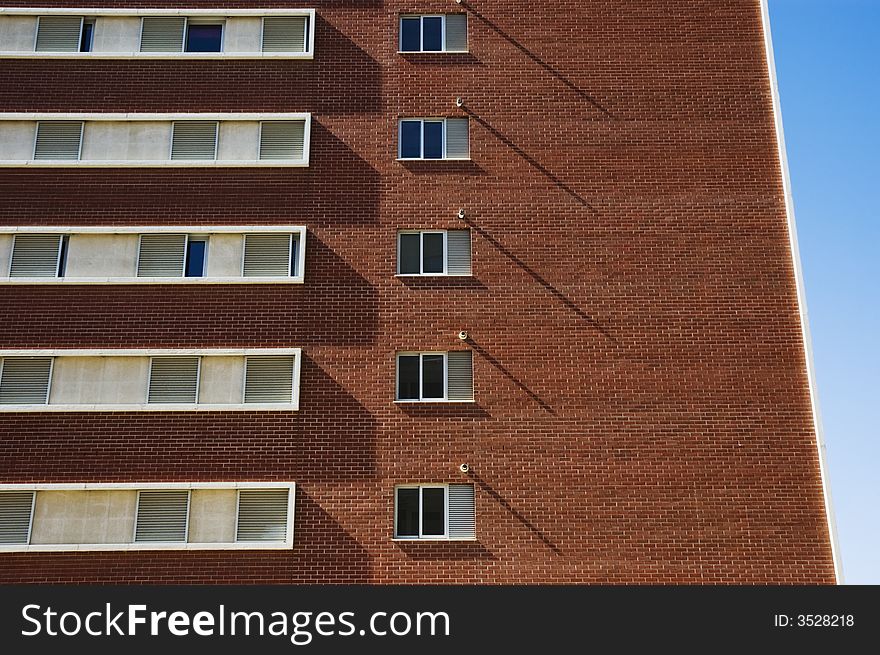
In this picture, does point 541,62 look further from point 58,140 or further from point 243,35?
point 58,140

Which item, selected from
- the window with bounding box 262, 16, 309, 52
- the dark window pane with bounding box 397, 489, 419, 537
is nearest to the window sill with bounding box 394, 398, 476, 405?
the dark window pane with bounding box 397, 489, 419, 537

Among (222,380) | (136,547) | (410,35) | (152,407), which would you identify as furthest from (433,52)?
(136,547)

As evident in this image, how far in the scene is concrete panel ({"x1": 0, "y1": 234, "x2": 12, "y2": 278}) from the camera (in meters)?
24.5

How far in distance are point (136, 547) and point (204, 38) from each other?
14406 mm

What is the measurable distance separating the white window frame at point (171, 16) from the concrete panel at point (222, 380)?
29.4 feet

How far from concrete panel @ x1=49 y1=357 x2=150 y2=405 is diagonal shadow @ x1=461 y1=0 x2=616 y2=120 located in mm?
13351

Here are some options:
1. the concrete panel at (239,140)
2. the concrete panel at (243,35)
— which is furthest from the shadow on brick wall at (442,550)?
the concrete panel at (243,35)

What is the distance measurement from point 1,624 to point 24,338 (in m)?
7.60

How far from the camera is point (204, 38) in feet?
89.8

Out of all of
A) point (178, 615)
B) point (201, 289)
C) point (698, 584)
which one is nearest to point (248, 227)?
point (201, 289)

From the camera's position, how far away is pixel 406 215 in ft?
82.4

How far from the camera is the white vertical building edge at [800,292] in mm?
22000

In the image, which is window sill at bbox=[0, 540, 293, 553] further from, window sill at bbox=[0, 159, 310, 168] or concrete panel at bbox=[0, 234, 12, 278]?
window sill at bbox=[0, 159, 310, 168]

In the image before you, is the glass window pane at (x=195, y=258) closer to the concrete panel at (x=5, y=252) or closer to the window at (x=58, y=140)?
the window at (x=58, y=140)
